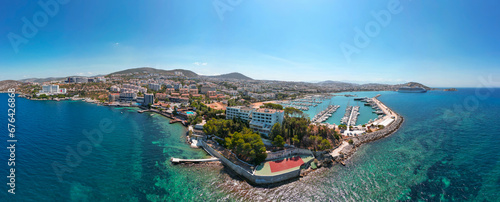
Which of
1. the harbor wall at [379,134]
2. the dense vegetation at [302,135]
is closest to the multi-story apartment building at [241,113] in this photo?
the dense vegetation at [302,135]

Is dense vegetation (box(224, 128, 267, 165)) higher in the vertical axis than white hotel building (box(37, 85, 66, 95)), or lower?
lower

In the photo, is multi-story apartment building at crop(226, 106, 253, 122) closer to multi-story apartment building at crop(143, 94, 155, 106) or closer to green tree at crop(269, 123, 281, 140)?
green tree at crop(269, 123, 281, 140)

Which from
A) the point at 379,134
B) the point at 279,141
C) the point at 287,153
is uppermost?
the point at 279,141

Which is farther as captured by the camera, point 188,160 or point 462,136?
point 462,136

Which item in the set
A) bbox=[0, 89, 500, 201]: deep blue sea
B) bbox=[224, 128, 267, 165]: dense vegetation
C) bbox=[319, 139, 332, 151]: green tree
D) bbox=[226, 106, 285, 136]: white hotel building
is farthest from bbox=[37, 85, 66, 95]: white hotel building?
bbox=[319, 139, 332, 151]: green tree

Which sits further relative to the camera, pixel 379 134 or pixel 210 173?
pixel 379 134

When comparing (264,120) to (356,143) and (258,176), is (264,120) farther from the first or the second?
(356,143)

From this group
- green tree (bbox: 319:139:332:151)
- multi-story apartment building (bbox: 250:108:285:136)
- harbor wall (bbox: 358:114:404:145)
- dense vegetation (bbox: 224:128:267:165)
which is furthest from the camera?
harbor wall (bbox: 358:114:404:145)

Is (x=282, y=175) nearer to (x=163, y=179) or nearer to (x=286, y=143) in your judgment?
(x=286, y=143)

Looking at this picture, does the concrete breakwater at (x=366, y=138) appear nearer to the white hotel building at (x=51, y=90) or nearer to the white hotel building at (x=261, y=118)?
the white hotel building at (x=261, y=118)

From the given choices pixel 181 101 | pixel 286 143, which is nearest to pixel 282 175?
pixel 286 143

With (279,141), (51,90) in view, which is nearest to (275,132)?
(279,141)
